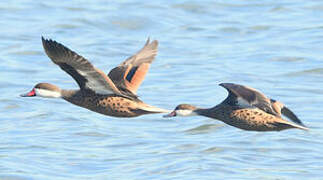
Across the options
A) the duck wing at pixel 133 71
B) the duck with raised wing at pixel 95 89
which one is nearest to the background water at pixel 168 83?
the duck wing at pixel 133 71

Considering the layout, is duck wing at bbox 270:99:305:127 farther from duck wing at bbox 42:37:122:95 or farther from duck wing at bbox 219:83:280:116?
duck wing at bbox 42:37:122:95

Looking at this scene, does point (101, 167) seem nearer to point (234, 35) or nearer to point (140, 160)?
point (140, 160)

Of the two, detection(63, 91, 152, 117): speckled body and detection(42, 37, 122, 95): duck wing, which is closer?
detection(42, 37, 122, 95): duck wing

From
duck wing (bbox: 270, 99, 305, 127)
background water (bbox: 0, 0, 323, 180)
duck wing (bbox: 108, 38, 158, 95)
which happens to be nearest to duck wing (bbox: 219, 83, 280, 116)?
duck wing (bbox: 270, 99, 305, 127)

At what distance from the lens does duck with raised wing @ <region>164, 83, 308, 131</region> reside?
1048 cm

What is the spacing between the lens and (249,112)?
11.0 m

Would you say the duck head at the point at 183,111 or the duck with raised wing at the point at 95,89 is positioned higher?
the duck with raised wing at the point at 95,89

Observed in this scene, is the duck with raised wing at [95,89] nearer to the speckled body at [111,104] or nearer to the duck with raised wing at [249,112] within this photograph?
the speckled body at [111,104]

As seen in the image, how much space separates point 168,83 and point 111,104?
21.4ft

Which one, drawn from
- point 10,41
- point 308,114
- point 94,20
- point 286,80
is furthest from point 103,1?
point 308,114

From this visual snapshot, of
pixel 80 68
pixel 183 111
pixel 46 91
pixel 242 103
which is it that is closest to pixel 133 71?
pixel 183 111

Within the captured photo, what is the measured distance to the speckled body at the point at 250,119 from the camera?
1085cm

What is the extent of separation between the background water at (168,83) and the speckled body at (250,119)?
173 cm

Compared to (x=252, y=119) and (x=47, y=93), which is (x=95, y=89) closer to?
(x=47, y=93)
